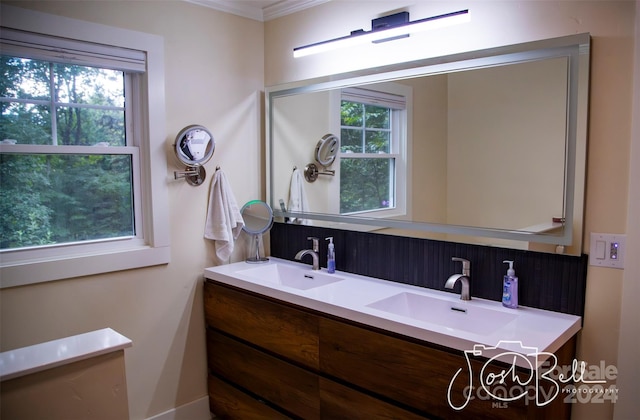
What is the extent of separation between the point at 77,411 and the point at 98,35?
1667 millimetres

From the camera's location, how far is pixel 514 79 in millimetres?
1855

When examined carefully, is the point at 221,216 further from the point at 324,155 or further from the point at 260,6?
the point at 260,6

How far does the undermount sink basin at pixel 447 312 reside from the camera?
6.06 ft

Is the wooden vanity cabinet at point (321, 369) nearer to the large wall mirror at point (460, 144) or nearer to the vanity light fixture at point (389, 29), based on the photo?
the large wall mirror at point (460, 144)

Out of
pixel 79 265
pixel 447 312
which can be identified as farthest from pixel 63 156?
pixel 447 312

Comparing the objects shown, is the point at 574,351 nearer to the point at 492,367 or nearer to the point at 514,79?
the point at 492,367

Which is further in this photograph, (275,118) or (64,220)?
(275,118)

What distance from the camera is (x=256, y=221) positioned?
2.84m

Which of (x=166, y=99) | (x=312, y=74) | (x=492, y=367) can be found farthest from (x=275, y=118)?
(x=492, y=367)

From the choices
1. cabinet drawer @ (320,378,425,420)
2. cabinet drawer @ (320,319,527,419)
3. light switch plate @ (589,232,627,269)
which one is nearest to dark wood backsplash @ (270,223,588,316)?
light switch plate @ (589,232,627,269)

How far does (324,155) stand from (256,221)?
590 millimetres

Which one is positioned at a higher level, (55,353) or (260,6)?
(260,6)

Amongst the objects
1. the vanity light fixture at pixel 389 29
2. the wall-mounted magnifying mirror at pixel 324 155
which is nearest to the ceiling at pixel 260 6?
the vanity light fixture at pixel 389 29

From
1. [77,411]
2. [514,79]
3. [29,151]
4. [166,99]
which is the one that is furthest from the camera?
[166,99]
